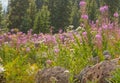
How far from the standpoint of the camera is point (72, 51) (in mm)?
9117

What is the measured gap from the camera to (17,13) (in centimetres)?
5609

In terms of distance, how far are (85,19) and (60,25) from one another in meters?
51.7

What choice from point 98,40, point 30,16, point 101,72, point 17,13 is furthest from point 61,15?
point 101,72

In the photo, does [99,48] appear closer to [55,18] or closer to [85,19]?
[85,19]

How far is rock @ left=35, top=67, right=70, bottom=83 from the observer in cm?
645

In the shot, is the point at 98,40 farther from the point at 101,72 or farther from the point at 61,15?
the point at 61,15

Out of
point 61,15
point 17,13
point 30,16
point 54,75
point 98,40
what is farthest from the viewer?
point 61,15

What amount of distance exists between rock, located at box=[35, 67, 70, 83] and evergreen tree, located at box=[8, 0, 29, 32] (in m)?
47.6

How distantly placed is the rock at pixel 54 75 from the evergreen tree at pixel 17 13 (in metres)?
47.6

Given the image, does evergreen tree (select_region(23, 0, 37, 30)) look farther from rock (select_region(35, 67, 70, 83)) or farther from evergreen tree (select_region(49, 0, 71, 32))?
rock (select_region(35, 67, 70, 83))

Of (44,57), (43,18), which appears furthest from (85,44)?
(43,18)

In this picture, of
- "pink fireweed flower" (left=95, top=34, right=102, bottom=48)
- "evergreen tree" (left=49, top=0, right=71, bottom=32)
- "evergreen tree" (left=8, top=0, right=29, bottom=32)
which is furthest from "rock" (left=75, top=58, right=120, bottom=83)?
"evergreen tree" (left=49, top=0, right=71, bottom=32)

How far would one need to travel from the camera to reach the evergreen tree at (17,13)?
54703 millimetres

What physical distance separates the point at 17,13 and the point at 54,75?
165 ft
